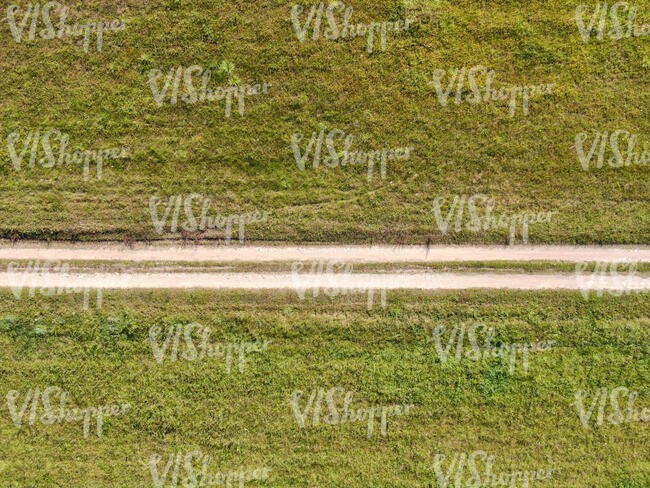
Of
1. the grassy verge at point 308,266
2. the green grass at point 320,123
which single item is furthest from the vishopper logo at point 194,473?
the green grass at point 320,123

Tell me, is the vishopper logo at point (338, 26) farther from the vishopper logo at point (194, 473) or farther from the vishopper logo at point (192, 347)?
the vishopper logo at point (194, 473)

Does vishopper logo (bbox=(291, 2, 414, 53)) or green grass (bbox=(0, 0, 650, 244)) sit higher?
vishopper logo (bbox=(291, 2, 414, 53))

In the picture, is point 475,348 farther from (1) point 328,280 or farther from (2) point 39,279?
(2) point 39,279

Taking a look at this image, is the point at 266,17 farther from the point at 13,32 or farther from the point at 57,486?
the point at 57,486

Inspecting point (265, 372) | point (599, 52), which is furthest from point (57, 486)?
point (599, 52)

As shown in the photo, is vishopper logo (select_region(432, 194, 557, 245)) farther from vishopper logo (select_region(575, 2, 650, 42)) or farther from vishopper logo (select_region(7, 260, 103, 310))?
vishopper logo (select_region(7, 260, 103, 310))

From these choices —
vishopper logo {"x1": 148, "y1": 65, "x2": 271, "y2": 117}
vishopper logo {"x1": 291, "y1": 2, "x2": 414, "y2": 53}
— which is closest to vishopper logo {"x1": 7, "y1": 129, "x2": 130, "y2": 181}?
vishopper logo {"x1": 148, "y1": 65, "x2": 271, "y2": 117}
